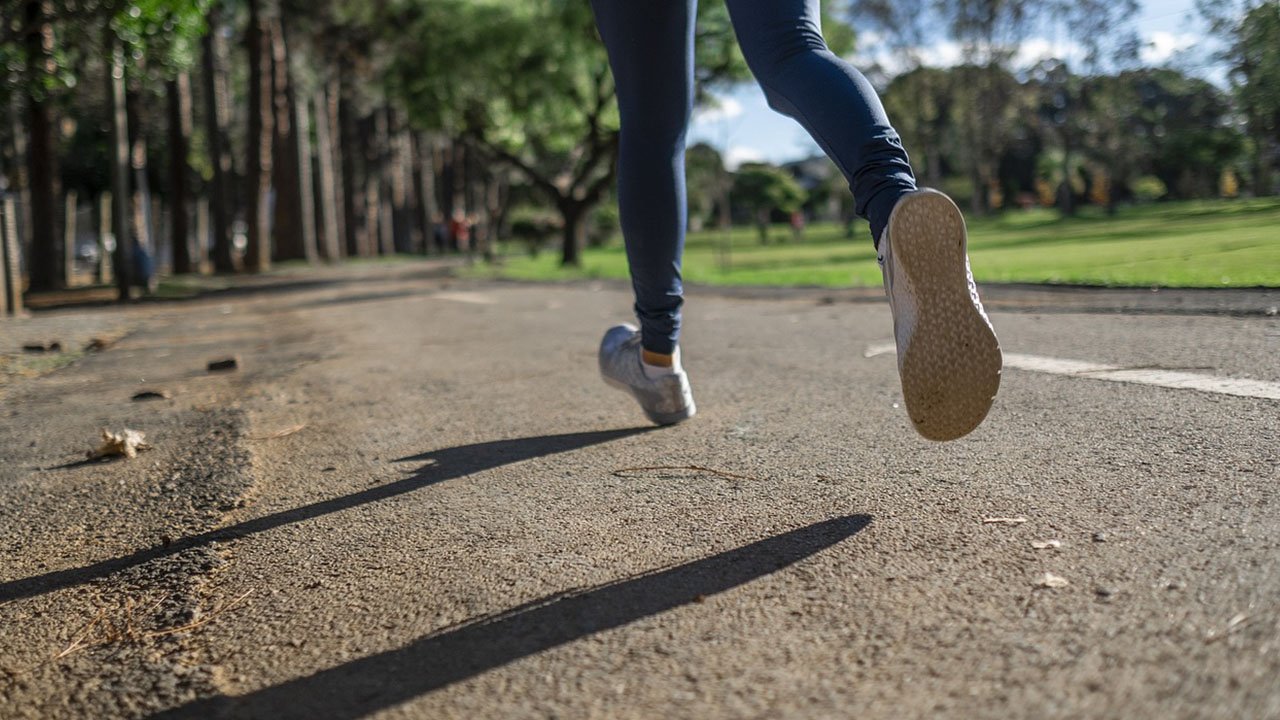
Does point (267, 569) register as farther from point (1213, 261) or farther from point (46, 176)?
point (46, 176)

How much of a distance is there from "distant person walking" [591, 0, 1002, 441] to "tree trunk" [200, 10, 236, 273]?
92.5 ft

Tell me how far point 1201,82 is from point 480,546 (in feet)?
18.0

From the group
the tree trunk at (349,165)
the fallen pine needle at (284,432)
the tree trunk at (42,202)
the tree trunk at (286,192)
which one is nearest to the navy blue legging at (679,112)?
the fallen pine needle at (284,432)

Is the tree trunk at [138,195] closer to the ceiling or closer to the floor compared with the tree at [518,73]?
closer to the floor

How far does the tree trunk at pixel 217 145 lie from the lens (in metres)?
29.4

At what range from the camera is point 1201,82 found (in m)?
5.85

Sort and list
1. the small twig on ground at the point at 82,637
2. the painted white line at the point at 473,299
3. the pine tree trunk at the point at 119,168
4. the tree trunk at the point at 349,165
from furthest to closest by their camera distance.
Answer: the tree trunk at the point at 349,165
the pine tree trunk at the point at 119,168
the painted white line at the point at 473,299
the small twig on ground at the point at 82,637

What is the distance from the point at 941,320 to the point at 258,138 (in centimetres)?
2966

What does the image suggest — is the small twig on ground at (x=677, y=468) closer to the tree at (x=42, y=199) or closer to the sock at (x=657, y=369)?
the sock at (x=657, y=369)

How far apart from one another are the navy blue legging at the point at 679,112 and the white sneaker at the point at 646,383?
8 cm

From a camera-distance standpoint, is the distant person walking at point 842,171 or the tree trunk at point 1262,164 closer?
the distant person walking at point 842,171

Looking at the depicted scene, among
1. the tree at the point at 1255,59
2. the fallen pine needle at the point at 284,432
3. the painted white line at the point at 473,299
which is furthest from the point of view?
the painted white line at the point at 473,299

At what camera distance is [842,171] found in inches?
81.3

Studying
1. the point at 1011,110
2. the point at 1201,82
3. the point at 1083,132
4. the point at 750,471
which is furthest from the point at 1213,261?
the point at 1011,110
